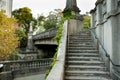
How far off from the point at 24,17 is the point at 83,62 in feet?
148

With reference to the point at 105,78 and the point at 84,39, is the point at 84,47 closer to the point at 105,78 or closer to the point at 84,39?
the point at 84,39

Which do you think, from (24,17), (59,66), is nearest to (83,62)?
(59,66)

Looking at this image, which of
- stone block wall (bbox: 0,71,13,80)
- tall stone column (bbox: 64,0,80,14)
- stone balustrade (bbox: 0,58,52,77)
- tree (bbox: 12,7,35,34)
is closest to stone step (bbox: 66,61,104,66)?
stone block wall (bbox: 0,71,13,80)

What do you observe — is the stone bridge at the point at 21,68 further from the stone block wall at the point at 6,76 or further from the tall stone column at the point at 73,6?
the tall stone column at the point at 73,6

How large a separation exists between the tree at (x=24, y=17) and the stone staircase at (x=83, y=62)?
4158 cm

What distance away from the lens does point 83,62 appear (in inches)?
326

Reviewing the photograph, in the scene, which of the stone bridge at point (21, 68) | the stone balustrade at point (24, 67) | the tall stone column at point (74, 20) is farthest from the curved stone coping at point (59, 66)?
the stone balustrade at point (24, 67)

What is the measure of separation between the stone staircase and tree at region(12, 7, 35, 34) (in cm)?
4158

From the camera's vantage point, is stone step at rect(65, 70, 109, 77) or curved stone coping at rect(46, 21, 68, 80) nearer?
curved stone coping at rect(46, 21, 68, 80)

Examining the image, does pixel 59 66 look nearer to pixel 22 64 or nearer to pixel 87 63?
pixel 87 63

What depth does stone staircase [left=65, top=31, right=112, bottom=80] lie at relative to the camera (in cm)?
732

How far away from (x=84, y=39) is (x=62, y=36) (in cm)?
173

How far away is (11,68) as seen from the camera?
601 inches

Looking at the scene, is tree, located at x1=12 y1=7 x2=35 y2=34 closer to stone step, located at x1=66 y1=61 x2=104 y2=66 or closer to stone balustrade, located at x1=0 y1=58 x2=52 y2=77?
stone balustrade, located at x1=0 y1=58 x2=52 y2=77
